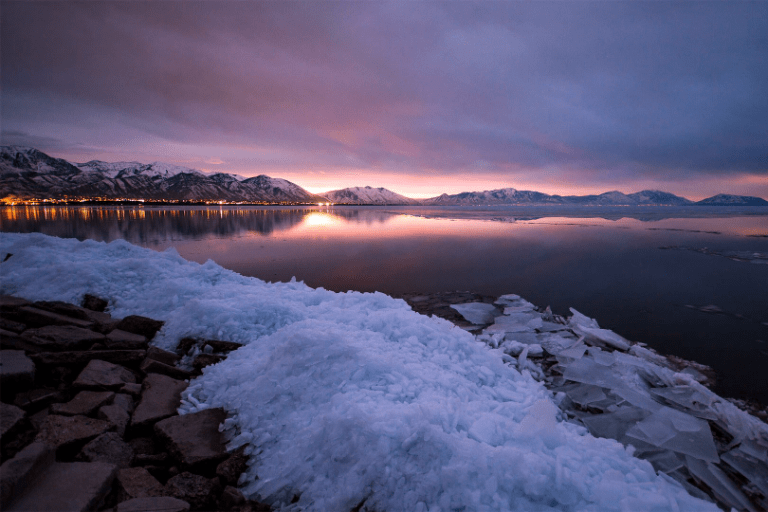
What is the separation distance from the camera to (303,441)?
3543 mm

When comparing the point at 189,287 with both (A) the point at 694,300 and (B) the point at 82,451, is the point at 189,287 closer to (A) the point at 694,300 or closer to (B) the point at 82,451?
(B) the point at 82,451

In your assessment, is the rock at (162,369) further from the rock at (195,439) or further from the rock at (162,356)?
the rock at (195,439)

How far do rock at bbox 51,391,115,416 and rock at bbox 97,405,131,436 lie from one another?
0.41ft

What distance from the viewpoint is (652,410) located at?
4.77 m

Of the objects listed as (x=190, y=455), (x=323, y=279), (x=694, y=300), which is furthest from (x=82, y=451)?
(x=694, y=300)

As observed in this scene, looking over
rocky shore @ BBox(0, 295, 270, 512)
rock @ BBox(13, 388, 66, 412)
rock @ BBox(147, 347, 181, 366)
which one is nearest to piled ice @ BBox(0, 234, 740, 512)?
rocky shore @ BBox(0, 295, 270, 512)

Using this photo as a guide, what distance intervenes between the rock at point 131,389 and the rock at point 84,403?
209 millimetres

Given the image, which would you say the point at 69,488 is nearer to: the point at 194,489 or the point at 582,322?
the point at 194,489

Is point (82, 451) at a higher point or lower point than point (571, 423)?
higher

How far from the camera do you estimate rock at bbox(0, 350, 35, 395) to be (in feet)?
12.8

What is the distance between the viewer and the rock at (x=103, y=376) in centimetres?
429

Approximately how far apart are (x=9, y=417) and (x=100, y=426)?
31.7 inches

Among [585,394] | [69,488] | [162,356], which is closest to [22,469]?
[69,488]

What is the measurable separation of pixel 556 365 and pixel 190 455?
6178 millimetres
